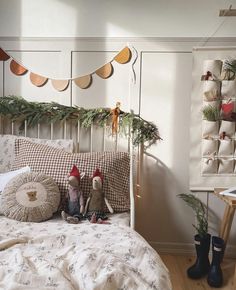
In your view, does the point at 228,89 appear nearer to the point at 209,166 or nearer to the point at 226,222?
the point at 209,166

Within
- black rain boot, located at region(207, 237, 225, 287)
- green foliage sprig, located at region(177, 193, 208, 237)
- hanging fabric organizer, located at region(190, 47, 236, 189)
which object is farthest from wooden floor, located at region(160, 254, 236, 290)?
hanging fabric organizer, located at region(190, 47, 236, 189)

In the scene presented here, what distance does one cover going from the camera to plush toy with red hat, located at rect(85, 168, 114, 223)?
1.83m

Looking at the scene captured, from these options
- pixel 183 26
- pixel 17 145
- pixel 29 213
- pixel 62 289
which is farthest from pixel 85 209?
pixel 183 26

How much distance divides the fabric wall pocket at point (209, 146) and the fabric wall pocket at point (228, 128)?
10 centimetres

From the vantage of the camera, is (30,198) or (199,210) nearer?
(30,198)

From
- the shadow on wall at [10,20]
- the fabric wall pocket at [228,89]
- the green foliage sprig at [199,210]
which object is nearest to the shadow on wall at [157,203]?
the green foliage sprig at [199,210]

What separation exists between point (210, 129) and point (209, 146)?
135 millimetres

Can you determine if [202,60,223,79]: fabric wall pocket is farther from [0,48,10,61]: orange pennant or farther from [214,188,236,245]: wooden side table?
[0,48,10,61]: orange pennant

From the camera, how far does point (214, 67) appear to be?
230 cm

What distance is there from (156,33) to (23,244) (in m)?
1.84

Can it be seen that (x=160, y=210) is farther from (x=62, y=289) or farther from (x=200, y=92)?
(x=62, y=289)

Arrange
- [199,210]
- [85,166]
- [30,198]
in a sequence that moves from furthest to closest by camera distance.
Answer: [199,210] < [85,166] < [30,198]

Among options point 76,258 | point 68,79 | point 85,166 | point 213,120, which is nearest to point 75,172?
point 85,166

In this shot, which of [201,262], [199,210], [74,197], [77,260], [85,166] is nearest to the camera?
[77,260]
